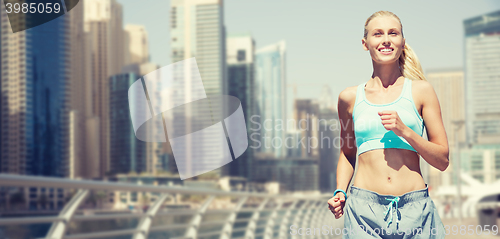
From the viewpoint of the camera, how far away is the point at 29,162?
128250 millimetres

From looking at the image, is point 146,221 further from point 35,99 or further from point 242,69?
point 242,69

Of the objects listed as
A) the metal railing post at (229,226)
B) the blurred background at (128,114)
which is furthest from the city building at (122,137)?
the metal railing post at (229,226)

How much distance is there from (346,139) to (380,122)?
0.88 ft

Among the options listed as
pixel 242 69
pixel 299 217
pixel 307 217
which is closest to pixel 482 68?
pixel 242 69

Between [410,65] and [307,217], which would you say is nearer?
[410,65]

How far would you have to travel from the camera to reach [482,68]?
17925 cm

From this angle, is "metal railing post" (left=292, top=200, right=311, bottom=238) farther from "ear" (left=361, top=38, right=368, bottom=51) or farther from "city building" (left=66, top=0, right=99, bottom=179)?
"city building" (left=66, top=0, right=99, bottom=179)

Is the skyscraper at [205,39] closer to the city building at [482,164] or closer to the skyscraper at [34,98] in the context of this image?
the skyscraper at [34,98]

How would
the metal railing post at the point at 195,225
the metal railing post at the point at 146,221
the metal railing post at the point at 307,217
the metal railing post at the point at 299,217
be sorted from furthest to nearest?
1. the metal railing post at the point at 307,217
2. the metal railing post at the point at 299,217
3. the metal railing post at the point at 195,225
4. the metal railing post at the point at 146,221

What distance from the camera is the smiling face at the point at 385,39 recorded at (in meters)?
2.02

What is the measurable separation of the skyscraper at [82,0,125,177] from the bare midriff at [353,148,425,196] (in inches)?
6486

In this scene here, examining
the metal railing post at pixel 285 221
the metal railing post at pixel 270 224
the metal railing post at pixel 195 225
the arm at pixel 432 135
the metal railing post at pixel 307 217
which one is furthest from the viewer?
the metal railing post at pixel 307 217

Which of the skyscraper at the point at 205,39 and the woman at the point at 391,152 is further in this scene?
the skyscraper at the point at 205,39

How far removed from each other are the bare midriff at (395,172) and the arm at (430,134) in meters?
0.08
